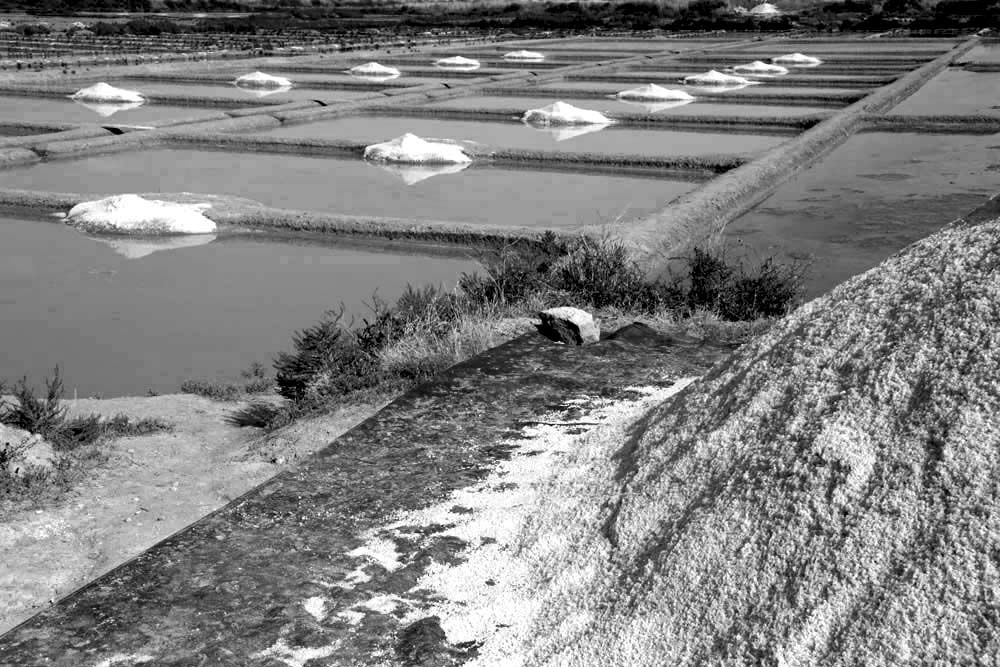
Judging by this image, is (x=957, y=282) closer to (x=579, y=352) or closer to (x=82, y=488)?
(x=579, y=352)

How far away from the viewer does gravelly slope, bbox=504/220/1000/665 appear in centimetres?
182

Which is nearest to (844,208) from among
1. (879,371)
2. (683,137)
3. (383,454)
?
(683,137)

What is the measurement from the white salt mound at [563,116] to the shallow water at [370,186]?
2957 millimetres

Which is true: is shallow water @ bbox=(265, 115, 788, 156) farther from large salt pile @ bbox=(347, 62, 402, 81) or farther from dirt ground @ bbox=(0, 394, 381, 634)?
dirt ground @ bbox=(0, 394, 381, 634)

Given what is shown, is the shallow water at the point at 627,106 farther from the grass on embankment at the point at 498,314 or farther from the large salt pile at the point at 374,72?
the grass on embankment at the point at 498,314

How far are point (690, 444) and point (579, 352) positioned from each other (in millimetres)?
1699

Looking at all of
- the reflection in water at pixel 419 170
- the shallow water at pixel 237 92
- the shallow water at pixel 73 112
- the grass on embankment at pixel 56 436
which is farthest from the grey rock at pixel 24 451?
the shallow water at pixel 237 92

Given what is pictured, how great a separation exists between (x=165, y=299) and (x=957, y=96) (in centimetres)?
1134

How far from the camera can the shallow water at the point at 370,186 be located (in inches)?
310

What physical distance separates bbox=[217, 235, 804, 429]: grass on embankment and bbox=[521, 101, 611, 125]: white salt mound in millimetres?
6368

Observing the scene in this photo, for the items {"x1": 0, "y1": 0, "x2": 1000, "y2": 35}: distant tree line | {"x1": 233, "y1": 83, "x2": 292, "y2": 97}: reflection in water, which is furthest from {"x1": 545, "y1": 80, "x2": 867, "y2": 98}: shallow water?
{"x1": 0, "y1": 0, "x2": 1000, "y2": 35}: distant tree line

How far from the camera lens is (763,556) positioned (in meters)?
2.03

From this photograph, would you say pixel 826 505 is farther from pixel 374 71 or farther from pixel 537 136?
pixel 374 71

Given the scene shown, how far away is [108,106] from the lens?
45.5 feet
